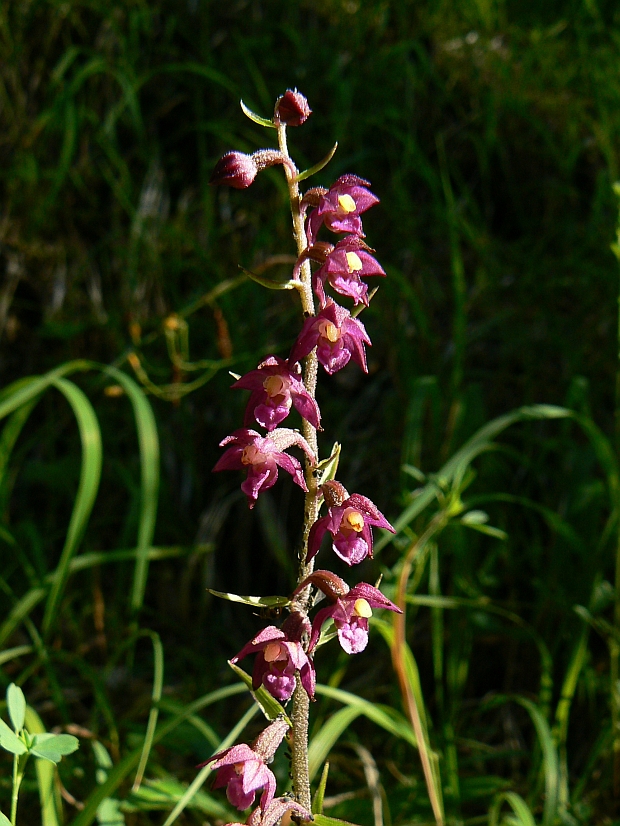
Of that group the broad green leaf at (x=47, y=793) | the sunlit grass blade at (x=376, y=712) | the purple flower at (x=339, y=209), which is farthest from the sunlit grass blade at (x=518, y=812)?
the purple flower at (x=339, y=209)

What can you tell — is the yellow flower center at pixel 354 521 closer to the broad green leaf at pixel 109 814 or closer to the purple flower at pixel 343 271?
the purple flower at pixel 343 271

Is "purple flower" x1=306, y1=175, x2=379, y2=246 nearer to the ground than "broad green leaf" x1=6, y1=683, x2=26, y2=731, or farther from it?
farther from it

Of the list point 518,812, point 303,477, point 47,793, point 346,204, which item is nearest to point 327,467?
point 303,477

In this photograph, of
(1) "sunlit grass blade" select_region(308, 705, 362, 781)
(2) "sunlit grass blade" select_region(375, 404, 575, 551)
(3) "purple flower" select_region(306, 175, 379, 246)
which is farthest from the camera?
(2) "sunlit grass blade" select_region(375, 404, 575, 551)

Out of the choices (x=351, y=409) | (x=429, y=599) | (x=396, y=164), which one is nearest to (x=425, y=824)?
(x=429, y=599)

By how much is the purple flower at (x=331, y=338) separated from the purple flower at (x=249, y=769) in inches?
22.7

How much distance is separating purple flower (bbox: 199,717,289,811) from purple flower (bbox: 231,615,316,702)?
0.33ft

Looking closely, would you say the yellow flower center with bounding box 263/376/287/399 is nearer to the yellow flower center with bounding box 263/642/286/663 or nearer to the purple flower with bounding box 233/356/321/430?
the purple flower with bounding box 233/356/321/430

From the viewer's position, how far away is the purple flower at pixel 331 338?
1216 mm

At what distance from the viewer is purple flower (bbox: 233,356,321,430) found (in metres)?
1.23

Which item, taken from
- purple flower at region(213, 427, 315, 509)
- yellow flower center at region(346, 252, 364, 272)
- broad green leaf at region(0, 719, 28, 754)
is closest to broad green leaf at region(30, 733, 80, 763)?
broad green leaf at region(0, 719, 28, 754)

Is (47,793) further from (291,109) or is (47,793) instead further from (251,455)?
(291,109)

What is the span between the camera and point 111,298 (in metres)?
3.53

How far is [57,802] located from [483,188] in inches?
125
